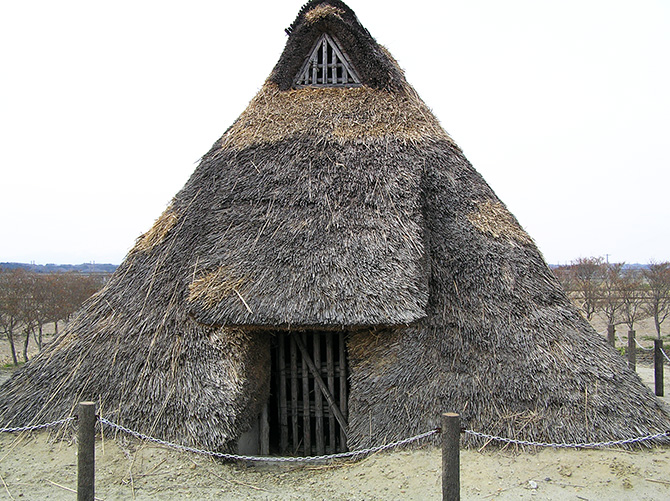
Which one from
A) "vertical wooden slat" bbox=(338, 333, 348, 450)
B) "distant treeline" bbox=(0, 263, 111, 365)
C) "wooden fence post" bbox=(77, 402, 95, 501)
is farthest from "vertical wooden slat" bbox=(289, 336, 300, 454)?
"distant treeline" bbox=(0, 263, 111, 365)

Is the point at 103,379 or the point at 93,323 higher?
the point at 93,323

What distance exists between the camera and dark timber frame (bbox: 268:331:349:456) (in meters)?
6.99

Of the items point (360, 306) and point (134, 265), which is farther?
point (134, 265)

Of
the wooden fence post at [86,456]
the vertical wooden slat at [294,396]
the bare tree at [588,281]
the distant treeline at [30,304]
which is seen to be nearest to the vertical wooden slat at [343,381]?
the vertical wooden slat at [294,396]

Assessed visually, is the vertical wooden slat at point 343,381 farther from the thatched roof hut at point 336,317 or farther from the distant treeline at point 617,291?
the distant treeline at point 617,291

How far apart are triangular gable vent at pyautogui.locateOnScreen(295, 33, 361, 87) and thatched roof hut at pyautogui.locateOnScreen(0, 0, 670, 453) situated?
129cm

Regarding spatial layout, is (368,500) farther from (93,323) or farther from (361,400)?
(93,323)

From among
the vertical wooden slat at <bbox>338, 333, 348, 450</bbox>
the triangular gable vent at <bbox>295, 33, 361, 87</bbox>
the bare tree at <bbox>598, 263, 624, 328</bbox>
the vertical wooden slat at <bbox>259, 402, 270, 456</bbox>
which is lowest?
the vertical wooden slat at <bbox>259, 402, 270, 456</bbox>

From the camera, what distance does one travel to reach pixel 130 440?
5.89 meters

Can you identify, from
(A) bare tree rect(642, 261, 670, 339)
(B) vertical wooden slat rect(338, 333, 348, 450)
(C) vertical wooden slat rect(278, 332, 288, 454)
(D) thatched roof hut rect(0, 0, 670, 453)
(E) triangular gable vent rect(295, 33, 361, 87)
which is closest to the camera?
(D) thatched roof hut rect(0, 0, 670, 453)

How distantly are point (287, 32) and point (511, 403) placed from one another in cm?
790

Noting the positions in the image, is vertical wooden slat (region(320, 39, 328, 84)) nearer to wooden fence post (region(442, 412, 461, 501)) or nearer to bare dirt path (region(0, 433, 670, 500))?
bare dirt path (region(0, 433, 670, 500))

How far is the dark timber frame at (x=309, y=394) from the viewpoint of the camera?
6988 mm

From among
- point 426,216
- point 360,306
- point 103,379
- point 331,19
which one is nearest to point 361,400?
point 360,306
